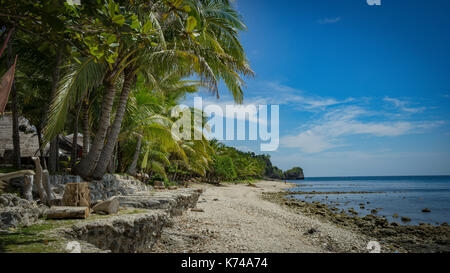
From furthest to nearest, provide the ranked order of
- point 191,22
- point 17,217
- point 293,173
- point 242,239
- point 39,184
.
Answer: point 293,173 < point 242,239 < point 39,184 < point 17,217 < point 191,22

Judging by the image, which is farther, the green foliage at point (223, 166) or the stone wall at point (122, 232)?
the green foliage at point (223, 166)

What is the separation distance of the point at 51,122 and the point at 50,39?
367cm

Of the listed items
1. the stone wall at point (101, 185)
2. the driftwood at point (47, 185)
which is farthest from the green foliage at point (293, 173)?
the driftwood at point (47, 185)

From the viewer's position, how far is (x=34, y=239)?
8.73ft

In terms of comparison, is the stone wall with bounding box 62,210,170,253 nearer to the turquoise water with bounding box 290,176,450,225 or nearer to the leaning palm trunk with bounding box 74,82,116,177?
the leaning palm trunk with bounding box 74,82,116,177

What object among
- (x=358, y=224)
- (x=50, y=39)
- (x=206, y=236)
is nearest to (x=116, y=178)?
(x=206, y=236)

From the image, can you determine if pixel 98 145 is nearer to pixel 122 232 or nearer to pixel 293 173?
pixel 122 232

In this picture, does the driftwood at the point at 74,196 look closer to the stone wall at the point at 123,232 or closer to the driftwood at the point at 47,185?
the driftwood at the point at 47,185

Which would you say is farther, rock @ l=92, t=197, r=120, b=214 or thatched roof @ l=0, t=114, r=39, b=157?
thatched roof @ l=0, t=114, r=39, b=157

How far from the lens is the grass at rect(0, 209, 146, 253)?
2.35 m

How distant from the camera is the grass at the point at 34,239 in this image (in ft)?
7.72

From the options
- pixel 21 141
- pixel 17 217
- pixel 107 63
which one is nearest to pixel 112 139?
pixel 107 63

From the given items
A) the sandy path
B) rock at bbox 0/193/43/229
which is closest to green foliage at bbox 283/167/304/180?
the sandy path

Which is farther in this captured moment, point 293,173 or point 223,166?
point 293,173
